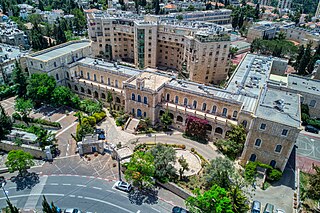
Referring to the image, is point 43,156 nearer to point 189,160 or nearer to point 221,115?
point 189,160

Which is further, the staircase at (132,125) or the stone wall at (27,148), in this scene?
the staircase at (132,125)

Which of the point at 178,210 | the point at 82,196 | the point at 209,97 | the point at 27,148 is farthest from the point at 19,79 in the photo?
the point at 178,210

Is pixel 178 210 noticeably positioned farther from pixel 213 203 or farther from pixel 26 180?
pixel 26 180

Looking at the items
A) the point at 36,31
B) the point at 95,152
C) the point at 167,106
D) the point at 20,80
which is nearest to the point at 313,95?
the point at 167,106

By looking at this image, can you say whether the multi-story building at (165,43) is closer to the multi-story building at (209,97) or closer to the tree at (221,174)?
the multi-story building at (209,97)

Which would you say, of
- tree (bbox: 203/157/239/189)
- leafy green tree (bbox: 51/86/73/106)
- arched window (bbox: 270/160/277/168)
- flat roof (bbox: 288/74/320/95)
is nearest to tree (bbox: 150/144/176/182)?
tree (bbox: 203/157/239/189)

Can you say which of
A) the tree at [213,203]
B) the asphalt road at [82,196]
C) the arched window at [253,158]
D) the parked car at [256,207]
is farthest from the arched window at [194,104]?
the parked car at [256,207]

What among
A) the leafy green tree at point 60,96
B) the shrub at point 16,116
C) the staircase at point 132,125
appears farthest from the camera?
the leafy green tree at point 60,96

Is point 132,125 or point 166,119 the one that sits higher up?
point 166,119
